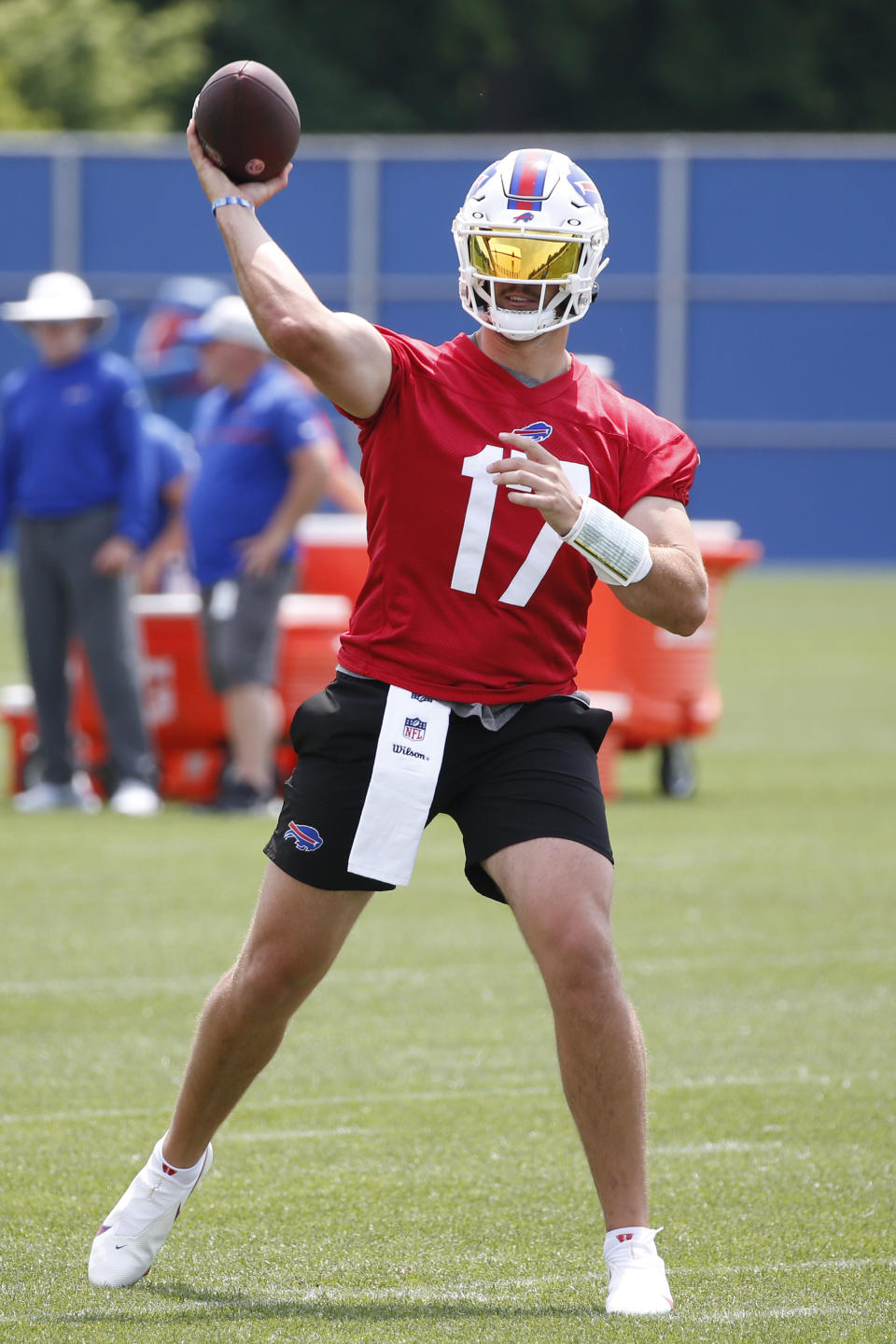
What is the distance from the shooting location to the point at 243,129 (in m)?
4.29

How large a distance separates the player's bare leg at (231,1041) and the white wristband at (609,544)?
32.0 inches

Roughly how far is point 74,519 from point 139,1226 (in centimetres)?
688

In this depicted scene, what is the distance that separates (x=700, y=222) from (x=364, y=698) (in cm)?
2719

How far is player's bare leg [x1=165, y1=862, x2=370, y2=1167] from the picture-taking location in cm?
427

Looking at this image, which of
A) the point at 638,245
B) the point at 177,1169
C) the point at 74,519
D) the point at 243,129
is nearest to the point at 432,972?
the point at 177,1169

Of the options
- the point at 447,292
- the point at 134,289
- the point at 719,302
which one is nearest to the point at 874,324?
the point at 719,302

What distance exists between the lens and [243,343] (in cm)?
1044

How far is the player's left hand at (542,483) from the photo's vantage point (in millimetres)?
3930

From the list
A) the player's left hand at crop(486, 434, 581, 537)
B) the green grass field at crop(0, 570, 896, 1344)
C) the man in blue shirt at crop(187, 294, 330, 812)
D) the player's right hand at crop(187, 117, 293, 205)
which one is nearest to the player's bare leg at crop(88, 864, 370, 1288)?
the green grass field at crop(0, 570, 896, 1344)

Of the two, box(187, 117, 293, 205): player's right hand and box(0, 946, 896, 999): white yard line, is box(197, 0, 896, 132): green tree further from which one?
box(187, 117, 293, 205): player's right hand

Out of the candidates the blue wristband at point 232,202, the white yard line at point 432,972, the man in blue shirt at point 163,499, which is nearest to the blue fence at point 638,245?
the man in blue shirt at point 163,499

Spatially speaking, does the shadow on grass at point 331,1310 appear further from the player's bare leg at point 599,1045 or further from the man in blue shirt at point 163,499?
the man in blue shirt at point 163,499

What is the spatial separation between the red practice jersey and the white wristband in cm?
19

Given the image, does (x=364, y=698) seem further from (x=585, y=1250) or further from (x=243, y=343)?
(x=243, y=343)
